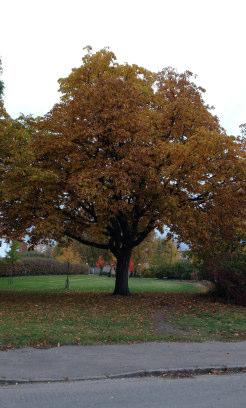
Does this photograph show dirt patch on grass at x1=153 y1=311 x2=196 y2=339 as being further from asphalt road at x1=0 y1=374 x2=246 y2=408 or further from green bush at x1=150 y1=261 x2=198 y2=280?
green bush at x1=150 y1=261 x2=198 y2=280

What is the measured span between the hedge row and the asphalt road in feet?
123

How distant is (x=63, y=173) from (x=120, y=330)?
7.43 metres

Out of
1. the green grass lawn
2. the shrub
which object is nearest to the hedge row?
the green grass lawn

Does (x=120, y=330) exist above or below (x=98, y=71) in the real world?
→ below

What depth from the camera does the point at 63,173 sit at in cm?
1802

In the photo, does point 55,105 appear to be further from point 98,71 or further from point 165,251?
point 165,251

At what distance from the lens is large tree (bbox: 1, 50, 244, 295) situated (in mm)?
16672

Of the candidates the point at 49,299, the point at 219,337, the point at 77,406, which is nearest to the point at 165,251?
the point at 49,299

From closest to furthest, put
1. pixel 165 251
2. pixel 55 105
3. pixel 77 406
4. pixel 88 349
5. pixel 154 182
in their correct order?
pixel 77 406
pixel 88 349
pixel 154 182
pixel 55 105
pixel 165 251

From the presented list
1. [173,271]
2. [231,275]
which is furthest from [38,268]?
[231,275]

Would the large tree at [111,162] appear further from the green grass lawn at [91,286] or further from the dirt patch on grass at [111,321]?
the green grass lawn at [91,286]

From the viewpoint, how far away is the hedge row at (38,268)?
45719 millimetres

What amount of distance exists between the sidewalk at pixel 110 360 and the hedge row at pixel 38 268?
35.3 metres

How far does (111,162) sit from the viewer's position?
17.5 metres
